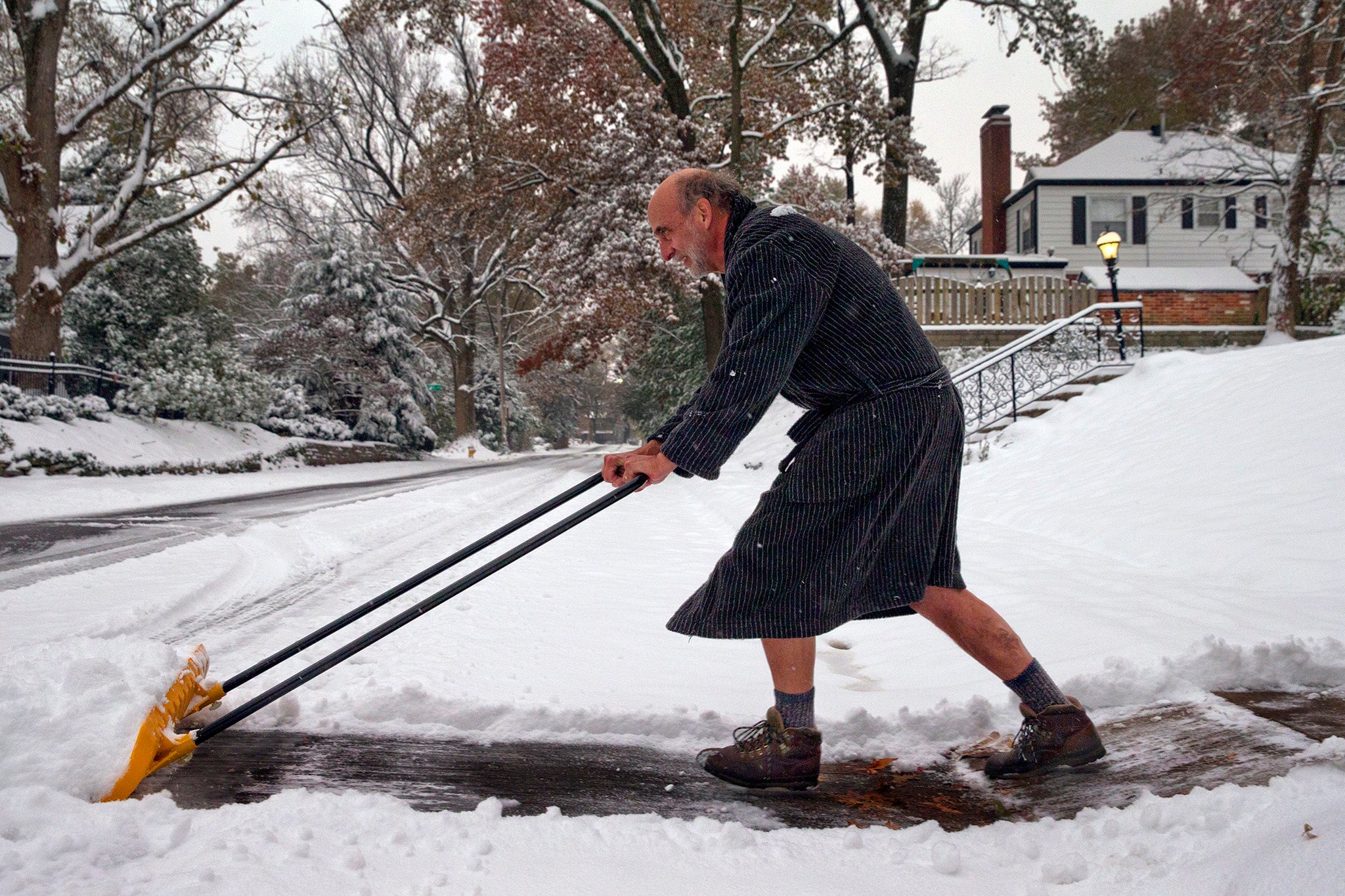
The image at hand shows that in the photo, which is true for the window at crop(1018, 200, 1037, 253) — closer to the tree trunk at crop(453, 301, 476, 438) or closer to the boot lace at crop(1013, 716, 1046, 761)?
Answer: the tree trunk at crop(453, 301, 476, 438)

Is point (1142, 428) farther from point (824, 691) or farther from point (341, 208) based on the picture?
point (341, 208)

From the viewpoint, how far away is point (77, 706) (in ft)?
7.19

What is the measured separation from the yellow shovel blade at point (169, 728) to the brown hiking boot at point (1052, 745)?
2.20m

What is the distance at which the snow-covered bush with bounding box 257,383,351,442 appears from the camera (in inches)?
746

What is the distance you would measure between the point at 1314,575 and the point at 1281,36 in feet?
54.2

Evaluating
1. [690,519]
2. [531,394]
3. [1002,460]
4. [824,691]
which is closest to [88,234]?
[690,519]

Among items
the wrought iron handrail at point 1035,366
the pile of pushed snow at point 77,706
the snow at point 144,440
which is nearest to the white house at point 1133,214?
the wrought iron handrail at point 1035,366

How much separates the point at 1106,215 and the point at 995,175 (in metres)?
3.74

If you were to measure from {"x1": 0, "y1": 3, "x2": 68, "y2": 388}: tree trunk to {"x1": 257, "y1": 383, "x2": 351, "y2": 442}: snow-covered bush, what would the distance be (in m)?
5.14

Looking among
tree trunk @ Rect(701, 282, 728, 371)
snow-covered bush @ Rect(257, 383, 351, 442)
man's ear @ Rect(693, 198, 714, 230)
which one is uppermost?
tree trunk @ Rect(701, 282, 728, 371)

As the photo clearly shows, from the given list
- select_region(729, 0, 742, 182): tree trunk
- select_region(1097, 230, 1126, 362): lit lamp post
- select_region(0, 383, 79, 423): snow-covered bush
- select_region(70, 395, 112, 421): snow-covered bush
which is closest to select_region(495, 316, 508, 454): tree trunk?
select_region(70, 395, 112, 421): snow-covered bush

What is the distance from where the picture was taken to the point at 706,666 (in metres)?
3.30

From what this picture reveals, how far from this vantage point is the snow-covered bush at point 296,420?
18.9m

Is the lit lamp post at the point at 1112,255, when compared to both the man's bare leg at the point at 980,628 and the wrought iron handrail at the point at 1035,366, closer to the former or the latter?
the wrought iron handrail at the point at 1035,366
